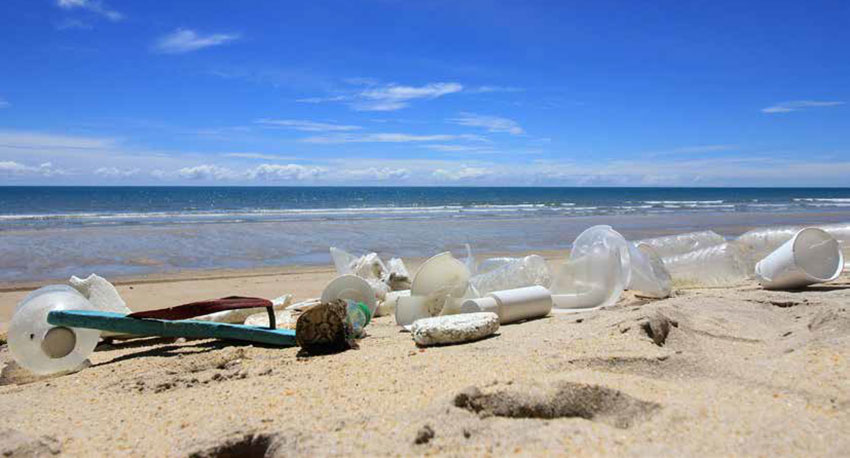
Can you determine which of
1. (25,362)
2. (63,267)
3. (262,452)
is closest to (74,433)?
(262,452)

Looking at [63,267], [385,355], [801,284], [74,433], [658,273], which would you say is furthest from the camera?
[63,267]

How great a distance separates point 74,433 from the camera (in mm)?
2475

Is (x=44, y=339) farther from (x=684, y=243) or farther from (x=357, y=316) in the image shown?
(x=684, y=243)

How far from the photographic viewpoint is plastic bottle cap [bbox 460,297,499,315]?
165 inches

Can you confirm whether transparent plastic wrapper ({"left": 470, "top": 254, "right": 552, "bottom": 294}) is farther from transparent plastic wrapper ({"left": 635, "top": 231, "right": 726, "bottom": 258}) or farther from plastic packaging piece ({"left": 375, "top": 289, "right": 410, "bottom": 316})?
transparent plastic wrapper ({"left": 635, "top": 231, "right": 726, "bottom": 258})

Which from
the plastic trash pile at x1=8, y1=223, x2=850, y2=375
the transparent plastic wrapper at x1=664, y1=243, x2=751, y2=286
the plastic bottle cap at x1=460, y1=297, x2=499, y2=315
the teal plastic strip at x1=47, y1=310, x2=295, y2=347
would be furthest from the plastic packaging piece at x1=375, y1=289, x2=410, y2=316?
the transparent plastic wrapper at x1=664, y1=243, x2=751, y2=286

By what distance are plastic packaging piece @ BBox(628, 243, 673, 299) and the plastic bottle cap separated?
5.74 feet

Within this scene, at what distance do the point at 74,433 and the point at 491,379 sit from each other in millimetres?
1772

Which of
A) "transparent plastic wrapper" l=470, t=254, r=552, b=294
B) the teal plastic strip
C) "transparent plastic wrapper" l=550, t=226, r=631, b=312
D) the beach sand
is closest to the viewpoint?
the beach sand

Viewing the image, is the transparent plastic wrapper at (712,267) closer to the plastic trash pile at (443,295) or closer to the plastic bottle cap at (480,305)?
the plastic trash pile at (443,295)

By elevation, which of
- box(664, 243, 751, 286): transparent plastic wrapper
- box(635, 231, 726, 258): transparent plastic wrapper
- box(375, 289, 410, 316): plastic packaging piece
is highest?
box(635, 231, 726, 258): transparent plastic wrapper

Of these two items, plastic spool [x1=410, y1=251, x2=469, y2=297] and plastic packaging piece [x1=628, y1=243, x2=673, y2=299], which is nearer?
plastic spool [x1=410, y1=251, x2=469, y2=297]

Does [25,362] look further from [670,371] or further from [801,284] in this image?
[801,284]

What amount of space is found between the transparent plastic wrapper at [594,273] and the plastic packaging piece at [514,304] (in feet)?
1.44
